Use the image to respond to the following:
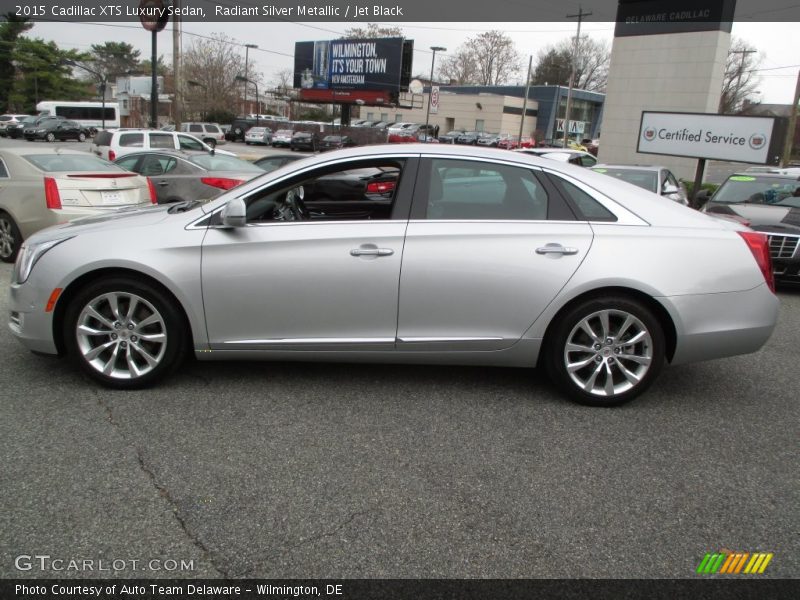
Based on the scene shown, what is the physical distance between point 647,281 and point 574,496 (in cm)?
155

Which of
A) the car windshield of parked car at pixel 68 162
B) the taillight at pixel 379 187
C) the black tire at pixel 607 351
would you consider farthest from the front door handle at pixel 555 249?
the car windshield of parked car at pixel 68 162

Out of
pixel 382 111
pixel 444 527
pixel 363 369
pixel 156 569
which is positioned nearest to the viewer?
pixel 156 569

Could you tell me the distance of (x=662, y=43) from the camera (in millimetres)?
24734

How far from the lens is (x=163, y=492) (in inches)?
119

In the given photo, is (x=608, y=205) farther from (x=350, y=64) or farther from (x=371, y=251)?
(x=350, y=64)

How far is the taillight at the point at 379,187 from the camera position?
448 centimetres

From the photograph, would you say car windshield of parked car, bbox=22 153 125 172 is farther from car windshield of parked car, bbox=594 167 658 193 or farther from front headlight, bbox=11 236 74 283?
car windshield of parked car, bbox=594 167 658 193

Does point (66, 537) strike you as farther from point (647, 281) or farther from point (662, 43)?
point (662, 43)

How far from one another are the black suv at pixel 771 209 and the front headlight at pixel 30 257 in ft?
23.9

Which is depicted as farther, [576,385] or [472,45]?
[472,45]

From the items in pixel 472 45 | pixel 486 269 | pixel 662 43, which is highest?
pixel 472 45

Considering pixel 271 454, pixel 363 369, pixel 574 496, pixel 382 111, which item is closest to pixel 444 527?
pixel 574 496

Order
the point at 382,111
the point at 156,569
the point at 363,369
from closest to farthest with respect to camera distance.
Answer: the point at 156,569 → the point at 363,369 → the point at 382,111

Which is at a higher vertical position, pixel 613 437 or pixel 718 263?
pixel 718 263
